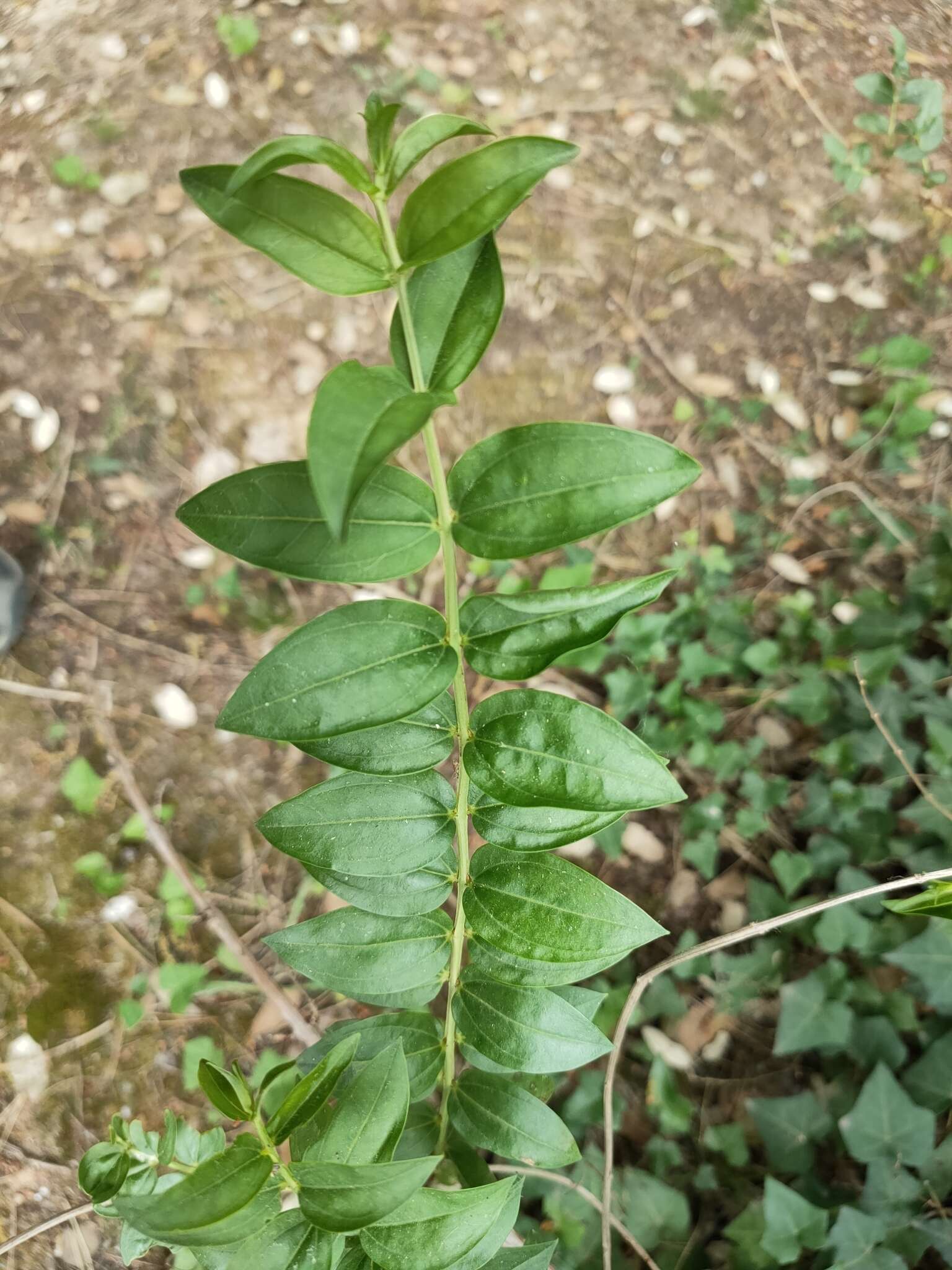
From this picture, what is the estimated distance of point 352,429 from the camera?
497 millimetres

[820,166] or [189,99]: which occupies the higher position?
[189,99]

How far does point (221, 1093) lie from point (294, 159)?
0.70 meters

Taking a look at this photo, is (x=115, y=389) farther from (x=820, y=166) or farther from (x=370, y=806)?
(x=820, y=166)

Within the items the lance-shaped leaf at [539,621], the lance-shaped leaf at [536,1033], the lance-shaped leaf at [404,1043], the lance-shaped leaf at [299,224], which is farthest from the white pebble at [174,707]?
the lance-shaped leaf at [299,224]

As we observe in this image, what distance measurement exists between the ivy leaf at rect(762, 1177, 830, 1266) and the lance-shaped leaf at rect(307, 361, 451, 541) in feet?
4.08

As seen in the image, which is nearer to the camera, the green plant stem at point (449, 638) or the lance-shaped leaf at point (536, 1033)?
the green plant stem at point (449, 638)

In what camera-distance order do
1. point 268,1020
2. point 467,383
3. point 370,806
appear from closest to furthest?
point 370,806 < point 268,1020 < point 467,383

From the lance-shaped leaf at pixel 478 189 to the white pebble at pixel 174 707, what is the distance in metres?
1.38

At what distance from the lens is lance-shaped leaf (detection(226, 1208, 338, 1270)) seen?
26.6 inches

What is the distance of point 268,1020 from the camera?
1.61 m

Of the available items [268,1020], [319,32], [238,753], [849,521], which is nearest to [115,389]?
[238,753]

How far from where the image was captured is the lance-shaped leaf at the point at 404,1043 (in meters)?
0.91

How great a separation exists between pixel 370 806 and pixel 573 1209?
3.25ft

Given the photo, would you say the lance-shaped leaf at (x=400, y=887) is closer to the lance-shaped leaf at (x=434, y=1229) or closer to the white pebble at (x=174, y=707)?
the lance-shaped leaf at (x=434, y=1229)
